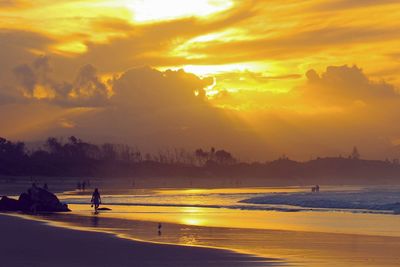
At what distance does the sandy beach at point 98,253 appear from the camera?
18.6 meters

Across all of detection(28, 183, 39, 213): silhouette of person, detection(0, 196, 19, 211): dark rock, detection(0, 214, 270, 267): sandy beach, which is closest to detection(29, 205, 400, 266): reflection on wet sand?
detection(0, 214, 270, 267): sandy beach

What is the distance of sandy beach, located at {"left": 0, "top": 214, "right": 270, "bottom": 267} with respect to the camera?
1862 cm

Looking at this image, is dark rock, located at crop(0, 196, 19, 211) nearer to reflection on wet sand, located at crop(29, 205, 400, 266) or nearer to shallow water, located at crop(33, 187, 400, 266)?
shallow water, located at crop(33, 187, 400, 266)

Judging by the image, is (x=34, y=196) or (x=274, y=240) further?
(x=34, y=196)

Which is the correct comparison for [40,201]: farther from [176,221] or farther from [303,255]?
[303,255]

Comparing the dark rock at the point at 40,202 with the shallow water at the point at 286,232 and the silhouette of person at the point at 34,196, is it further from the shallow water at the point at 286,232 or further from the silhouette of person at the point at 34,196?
the shallow water at the point at 286,232

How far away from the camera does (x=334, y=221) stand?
1373 inches

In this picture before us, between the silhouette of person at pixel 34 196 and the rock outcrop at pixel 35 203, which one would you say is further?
the rock outcrop at pixel 35 203

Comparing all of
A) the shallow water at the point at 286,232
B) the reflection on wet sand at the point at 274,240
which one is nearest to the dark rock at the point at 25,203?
the shallow water at the point at 286,232

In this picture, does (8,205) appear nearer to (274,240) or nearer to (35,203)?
(35,203)

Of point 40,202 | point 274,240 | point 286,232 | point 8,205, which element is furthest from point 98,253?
point 8,205

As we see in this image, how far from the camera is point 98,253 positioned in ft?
67.8

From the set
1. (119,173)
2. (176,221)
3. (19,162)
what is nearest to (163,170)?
(119,173)

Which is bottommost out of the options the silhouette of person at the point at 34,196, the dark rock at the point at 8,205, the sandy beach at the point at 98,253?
the sandy beach at the point at 98,253
